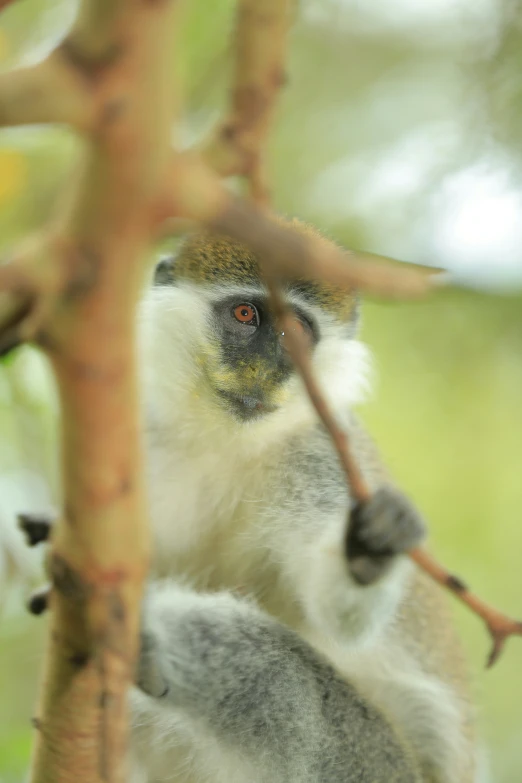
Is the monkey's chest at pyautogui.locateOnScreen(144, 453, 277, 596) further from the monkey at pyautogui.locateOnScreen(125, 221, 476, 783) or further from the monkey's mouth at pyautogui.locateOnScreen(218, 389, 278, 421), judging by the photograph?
the monkey's mouth at pyautogui.locateOnScreen(218, 389, 278, 421)

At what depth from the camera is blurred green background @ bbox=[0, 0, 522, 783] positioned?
4332 mm

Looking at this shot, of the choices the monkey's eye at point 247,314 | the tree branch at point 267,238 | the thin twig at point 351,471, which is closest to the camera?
the tree branch at point 267,238

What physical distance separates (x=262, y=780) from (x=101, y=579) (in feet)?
5.09

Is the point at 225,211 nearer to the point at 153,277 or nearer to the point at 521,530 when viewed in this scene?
the point at 153,277

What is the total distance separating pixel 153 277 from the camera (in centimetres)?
316

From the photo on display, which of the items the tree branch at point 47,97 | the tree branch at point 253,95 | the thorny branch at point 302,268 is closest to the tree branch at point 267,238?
the thorny branch at point 302,268

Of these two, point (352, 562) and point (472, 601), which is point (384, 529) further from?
point (472, 601)

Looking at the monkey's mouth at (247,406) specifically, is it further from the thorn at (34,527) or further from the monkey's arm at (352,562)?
the thorn at (34,527)

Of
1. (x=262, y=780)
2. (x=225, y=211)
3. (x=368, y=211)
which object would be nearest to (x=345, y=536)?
(x=262, y=780)

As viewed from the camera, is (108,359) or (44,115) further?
(108,359)

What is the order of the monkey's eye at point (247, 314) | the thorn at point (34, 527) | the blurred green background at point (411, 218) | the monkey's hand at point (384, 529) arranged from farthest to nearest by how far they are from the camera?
1. the blurred green background at point (411, 218)
2. the monkey's eye at point (247, 314)
3. the thorn at point (34, 527)
4. the monkey's hand at point (384, 529)

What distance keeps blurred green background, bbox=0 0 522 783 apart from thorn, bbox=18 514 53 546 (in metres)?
1.19

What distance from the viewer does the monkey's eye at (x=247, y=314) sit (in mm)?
2924

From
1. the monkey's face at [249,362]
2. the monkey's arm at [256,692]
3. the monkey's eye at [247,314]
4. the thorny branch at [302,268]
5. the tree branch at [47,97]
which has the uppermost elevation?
the tree branch at [47,97]
